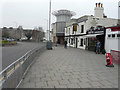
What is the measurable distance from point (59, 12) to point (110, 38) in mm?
36324

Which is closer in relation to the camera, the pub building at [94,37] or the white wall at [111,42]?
the white wall at [111,42]

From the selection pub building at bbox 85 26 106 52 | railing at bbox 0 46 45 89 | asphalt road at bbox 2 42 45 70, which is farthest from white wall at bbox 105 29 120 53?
railing at bbox 0 46 45 89

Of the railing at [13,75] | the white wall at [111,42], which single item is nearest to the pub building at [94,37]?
the white wall at [111,42]

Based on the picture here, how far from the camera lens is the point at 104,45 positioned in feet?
51.1

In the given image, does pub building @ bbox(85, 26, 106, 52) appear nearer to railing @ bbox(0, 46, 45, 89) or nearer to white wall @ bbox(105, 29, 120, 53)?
white wall @ bbox(105, 29, 120, 53)

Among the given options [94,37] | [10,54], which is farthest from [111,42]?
[10,54]

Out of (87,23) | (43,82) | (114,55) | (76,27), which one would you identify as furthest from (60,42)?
(43,82)

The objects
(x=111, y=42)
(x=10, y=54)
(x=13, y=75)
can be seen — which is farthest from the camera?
(x=111, y=42)

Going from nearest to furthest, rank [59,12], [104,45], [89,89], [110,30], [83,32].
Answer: [89,89], [110,30], [104,45], [83,32], [59,12]

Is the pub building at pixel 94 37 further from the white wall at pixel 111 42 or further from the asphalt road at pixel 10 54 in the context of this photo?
the asphalt road at pixel 10 54

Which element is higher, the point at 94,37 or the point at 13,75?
the point at 94,37

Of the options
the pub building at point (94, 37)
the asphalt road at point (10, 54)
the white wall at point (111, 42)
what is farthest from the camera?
the pub building at point (94, 37)

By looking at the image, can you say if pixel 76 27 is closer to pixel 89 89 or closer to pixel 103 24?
pixel 103 24

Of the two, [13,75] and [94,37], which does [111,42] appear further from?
[13,75]
